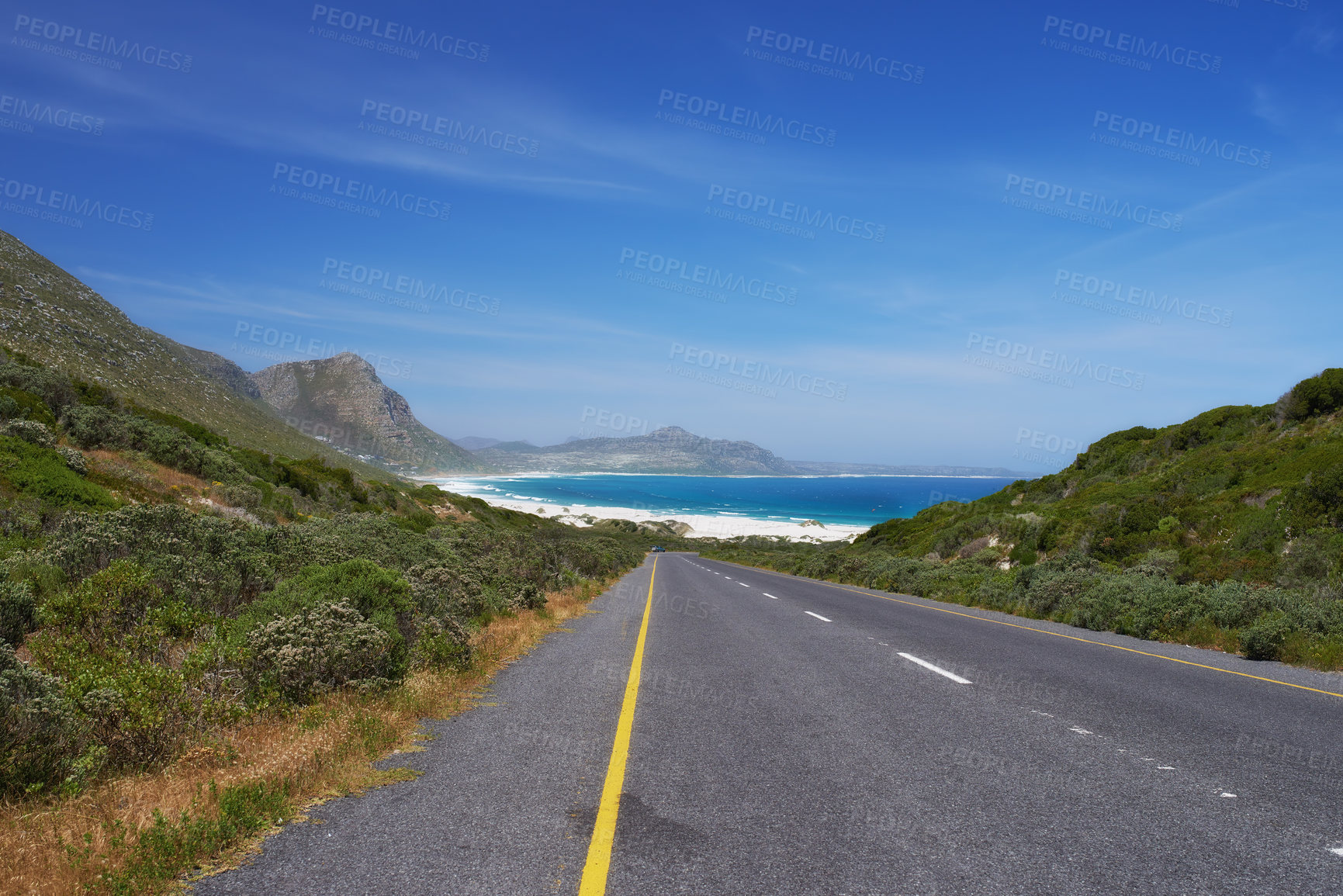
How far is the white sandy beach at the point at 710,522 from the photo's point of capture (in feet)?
334

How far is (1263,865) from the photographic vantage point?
350 cm

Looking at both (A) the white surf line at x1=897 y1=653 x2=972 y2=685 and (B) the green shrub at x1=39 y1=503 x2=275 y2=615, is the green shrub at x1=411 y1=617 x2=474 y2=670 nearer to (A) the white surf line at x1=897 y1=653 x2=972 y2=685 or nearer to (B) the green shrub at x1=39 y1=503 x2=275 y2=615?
(B) the green shrub at x1=39 y1=503 x2=275 y2=615

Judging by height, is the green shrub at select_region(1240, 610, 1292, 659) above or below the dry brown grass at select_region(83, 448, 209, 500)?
above

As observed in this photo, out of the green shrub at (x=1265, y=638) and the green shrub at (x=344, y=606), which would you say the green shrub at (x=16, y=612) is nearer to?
the green shrub at (x=344, y=606)

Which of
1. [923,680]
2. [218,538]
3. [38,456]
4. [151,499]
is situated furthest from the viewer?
[151,499]

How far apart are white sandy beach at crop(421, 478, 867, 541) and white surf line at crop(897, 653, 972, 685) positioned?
269 ft

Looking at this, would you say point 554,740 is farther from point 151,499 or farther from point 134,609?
point 151,499

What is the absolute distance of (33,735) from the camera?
413 centimetres

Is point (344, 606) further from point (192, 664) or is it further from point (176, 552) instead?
point (176, 552)

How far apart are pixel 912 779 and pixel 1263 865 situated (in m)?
1.81

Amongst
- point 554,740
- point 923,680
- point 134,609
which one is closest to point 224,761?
point 554,740

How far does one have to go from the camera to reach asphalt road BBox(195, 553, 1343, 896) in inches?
134

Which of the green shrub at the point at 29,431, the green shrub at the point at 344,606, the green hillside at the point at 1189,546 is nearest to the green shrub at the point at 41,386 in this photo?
the green shrub at the point at 29,431

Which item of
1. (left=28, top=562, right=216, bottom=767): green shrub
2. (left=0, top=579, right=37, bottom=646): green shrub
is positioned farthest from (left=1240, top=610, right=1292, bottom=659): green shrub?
(left=0, top=579, right=37, bottom=646): green shrub
